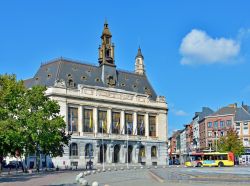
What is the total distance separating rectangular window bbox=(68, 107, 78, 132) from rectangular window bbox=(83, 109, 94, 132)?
2.18m

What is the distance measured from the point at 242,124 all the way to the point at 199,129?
27.8 m

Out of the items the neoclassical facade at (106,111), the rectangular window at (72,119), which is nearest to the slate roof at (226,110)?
the neoclassical facade at (106,111)

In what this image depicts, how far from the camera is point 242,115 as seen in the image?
122250 millimetres

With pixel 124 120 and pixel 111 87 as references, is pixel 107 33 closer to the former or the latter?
pixel 111 87

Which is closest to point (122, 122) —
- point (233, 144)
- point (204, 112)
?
point (233, 144)

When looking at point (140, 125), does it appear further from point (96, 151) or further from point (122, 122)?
point (96, 151)

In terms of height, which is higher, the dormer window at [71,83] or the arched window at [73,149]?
the dormer window at [71,83]

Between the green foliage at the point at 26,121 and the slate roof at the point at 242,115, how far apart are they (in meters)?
59.7

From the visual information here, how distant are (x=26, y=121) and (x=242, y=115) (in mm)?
71015

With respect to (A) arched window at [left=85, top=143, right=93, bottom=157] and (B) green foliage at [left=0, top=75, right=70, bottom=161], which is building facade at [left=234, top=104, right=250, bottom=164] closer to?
(A) arched window at [left=85, top=143, right=93, bottom=157]

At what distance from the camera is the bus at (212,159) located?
88.8m

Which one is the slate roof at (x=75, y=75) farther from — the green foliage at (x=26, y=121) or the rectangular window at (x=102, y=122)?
the green foliage at (x=26, y=121)

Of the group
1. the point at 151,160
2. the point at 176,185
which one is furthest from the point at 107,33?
the point at 176,185

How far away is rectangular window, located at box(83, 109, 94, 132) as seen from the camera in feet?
347
